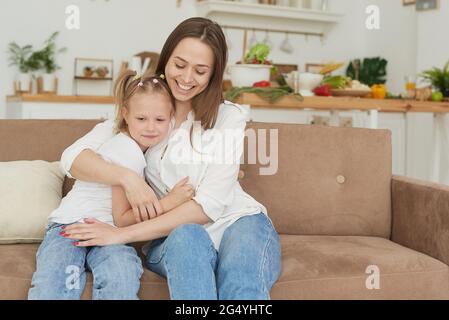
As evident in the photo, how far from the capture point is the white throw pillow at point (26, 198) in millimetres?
1769

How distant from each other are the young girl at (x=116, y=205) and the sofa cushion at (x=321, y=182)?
453 millimetres

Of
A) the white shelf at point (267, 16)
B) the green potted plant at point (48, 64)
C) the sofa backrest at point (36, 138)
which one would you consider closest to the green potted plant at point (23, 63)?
the green potted plant at point (48, 64)

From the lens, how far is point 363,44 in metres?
5.38

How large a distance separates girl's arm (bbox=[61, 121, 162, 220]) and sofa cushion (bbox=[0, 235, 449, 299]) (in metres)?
0.17

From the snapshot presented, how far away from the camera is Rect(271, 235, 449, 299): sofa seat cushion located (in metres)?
1.57

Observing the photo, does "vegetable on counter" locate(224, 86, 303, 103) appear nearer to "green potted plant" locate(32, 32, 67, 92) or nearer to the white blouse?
the white blouse

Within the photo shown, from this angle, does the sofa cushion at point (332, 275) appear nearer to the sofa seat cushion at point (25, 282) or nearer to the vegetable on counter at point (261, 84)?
the sofa seat cushion at point (25, 282)

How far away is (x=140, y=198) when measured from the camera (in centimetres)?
158

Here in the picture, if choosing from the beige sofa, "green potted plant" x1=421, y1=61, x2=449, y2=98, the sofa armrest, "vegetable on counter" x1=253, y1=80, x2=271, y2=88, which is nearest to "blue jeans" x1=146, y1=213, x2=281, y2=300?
the beige sofa

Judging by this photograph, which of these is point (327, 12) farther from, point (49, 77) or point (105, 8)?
point (49, 77)

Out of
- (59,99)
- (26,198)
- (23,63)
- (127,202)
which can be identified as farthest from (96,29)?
(127,202)

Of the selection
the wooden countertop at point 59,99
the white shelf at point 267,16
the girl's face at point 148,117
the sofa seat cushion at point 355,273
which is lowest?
the sofa seat cushion at point 355,273

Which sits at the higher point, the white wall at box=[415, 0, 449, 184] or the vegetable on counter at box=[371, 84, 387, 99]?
the white wall at box=[415, 0, 449, 184]

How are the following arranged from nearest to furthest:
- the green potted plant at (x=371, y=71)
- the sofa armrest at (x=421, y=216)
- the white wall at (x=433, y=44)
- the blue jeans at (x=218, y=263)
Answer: the blue jeans at (x=218, y=263)
the sofa armrest at (x=421, y=216)
the white wall at (x=433, y=44)
the green potted plant at (x=371, y=71)
